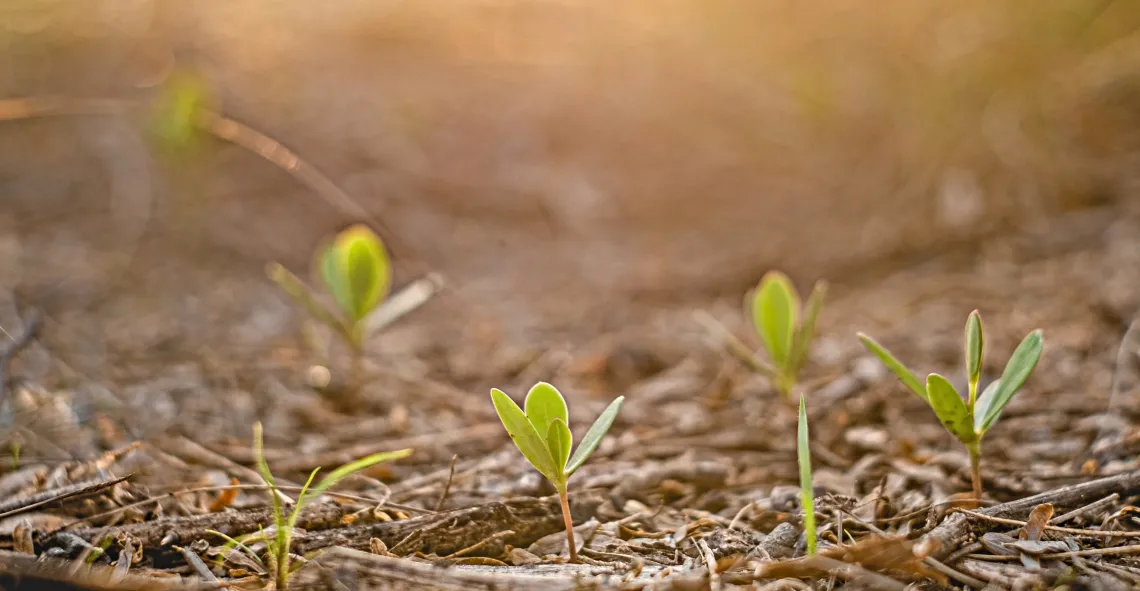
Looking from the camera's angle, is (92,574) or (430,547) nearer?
(92,574)

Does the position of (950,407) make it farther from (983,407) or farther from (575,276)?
(575,276)

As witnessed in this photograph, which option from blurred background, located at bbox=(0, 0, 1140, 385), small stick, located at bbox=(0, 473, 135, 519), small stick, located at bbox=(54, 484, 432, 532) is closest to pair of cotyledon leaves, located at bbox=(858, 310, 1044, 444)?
small stick, located at bbox=(54, 484, 432, 532)

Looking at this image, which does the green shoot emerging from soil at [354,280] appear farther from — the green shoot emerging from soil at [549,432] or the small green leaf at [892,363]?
the small green leaf at [892,363]

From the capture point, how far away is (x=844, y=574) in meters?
0.79

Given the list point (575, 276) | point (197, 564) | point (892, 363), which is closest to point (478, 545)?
point (197, 564)

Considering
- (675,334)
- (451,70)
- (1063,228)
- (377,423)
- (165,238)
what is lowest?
(377,423)

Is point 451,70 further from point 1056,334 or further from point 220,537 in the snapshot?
point 220,537

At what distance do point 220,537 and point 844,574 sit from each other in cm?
78

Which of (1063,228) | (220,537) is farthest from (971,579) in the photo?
(1063,228)

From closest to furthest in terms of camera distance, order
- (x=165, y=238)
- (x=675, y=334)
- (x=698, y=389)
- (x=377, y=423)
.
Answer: (x=377, y=423), (x=698, y=389), (x=675, y=334), (x=165, y=238)

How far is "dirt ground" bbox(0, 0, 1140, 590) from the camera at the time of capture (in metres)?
0.95

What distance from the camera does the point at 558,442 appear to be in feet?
2.89

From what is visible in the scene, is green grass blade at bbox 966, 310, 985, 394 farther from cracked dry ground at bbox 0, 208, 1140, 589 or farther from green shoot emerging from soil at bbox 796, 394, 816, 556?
green shoot emerging from soil at bbox 796, 394, 816, 556

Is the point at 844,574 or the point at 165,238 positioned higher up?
the point at 165,238
